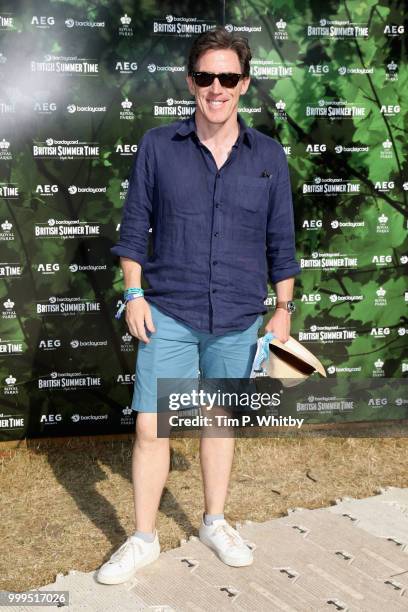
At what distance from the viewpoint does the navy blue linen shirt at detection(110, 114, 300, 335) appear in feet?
12.1

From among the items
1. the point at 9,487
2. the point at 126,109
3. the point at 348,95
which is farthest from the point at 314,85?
the point at 9,487

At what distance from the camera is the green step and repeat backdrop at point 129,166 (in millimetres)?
5332

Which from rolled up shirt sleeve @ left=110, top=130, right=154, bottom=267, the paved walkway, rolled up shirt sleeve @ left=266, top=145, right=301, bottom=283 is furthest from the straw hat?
the paved walkway

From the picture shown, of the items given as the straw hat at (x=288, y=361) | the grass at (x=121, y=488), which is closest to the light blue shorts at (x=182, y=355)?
the straw hat at (x=288, y=361)

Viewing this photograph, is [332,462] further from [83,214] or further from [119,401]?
[83,214]

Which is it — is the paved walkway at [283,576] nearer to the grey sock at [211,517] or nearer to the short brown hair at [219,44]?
the grey sock at [211,517]

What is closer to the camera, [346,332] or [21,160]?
[21,160]

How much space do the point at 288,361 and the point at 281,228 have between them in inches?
25.2

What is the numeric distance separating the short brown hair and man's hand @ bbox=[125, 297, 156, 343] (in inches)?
42.8

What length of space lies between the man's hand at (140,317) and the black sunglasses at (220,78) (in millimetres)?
1019

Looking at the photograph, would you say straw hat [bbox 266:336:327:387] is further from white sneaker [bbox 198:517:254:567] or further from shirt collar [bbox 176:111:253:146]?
shirt collar [bbox 176:111:253:146]

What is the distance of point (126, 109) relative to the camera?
5.43m

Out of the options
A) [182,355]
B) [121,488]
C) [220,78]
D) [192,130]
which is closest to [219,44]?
[220,78]

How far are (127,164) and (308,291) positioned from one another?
5.21ft
